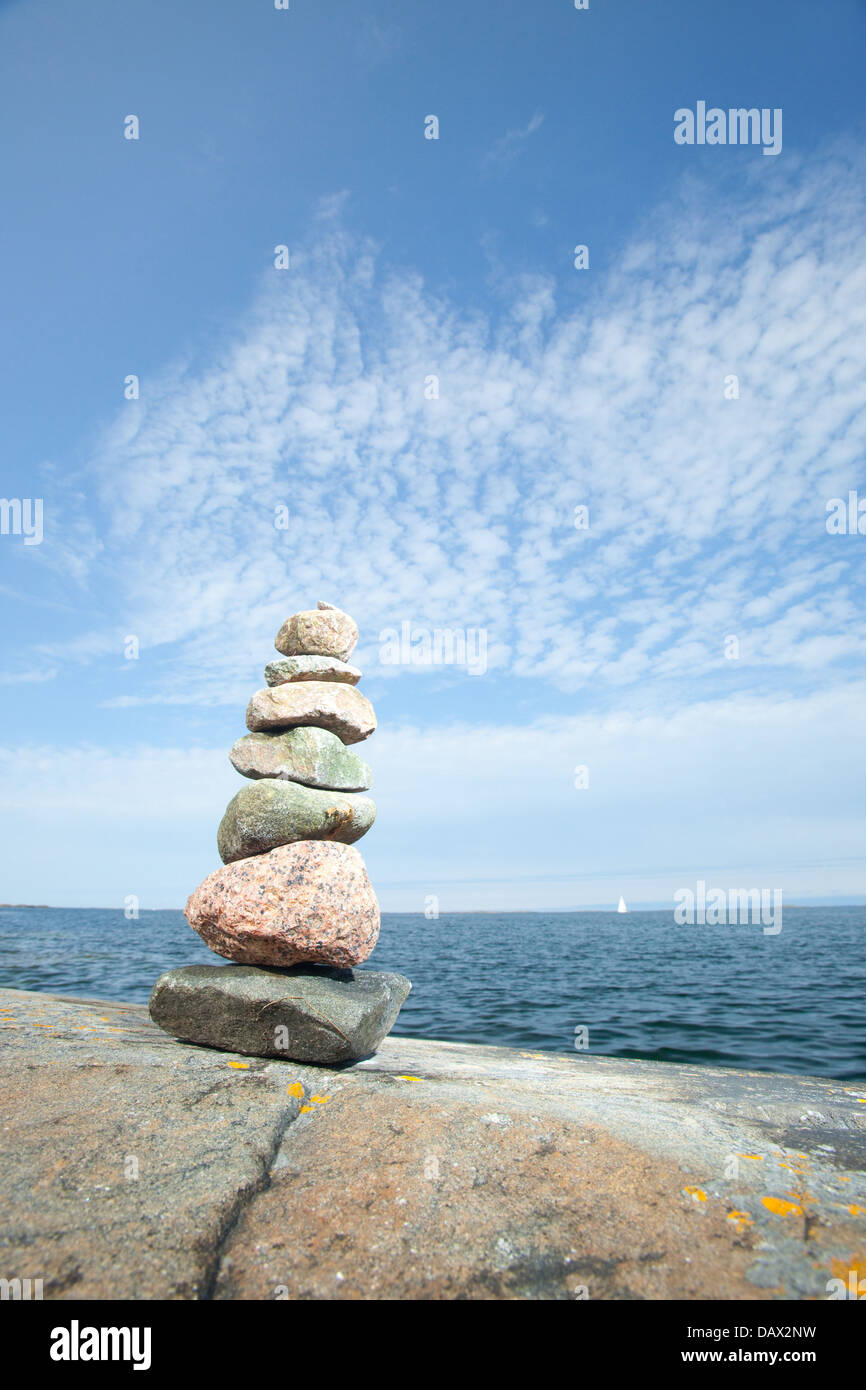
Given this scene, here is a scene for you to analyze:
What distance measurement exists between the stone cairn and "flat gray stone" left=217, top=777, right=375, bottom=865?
0.05 feet

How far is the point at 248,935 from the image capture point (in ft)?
29.9

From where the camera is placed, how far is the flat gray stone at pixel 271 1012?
8.55 metres

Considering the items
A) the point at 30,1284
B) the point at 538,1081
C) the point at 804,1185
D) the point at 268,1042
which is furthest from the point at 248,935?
the point at 804,1185

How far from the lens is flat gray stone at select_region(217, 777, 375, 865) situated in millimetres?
9789

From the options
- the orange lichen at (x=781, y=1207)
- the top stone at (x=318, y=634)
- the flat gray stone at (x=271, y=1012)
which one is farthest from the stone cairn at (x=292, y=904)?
the orange lichen at (x=781, y=1207)

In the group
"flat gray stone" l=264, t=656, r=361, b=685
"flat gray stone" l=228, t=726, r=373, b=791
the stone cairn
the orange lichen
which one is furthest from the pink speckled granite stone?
the orange lichen

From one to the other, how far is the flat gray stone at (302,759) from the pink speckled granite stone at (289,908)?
46.3 inches

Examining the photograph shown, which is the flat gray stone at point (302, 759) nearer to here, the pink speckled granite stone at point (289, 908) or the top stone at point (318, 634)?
the pink speckled granite stone at point (289, 908)

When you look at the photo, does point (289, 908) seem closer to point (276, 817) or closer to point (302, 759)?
point (276, 817)

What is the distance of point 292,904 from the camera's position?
9.07 metres

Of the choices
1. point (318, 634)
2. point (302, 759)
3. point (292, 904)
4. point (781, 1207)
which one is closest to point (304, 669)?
point (318, 634)

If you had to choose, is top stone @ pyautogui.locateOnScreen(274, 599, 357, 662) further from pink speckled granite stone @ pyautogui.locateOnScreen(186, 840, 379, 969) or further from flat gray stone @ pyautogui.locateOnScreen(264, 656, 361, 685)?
pink speckled granite stone @ pyautogui.locateOnScreen(186, 840, 379, 969)
